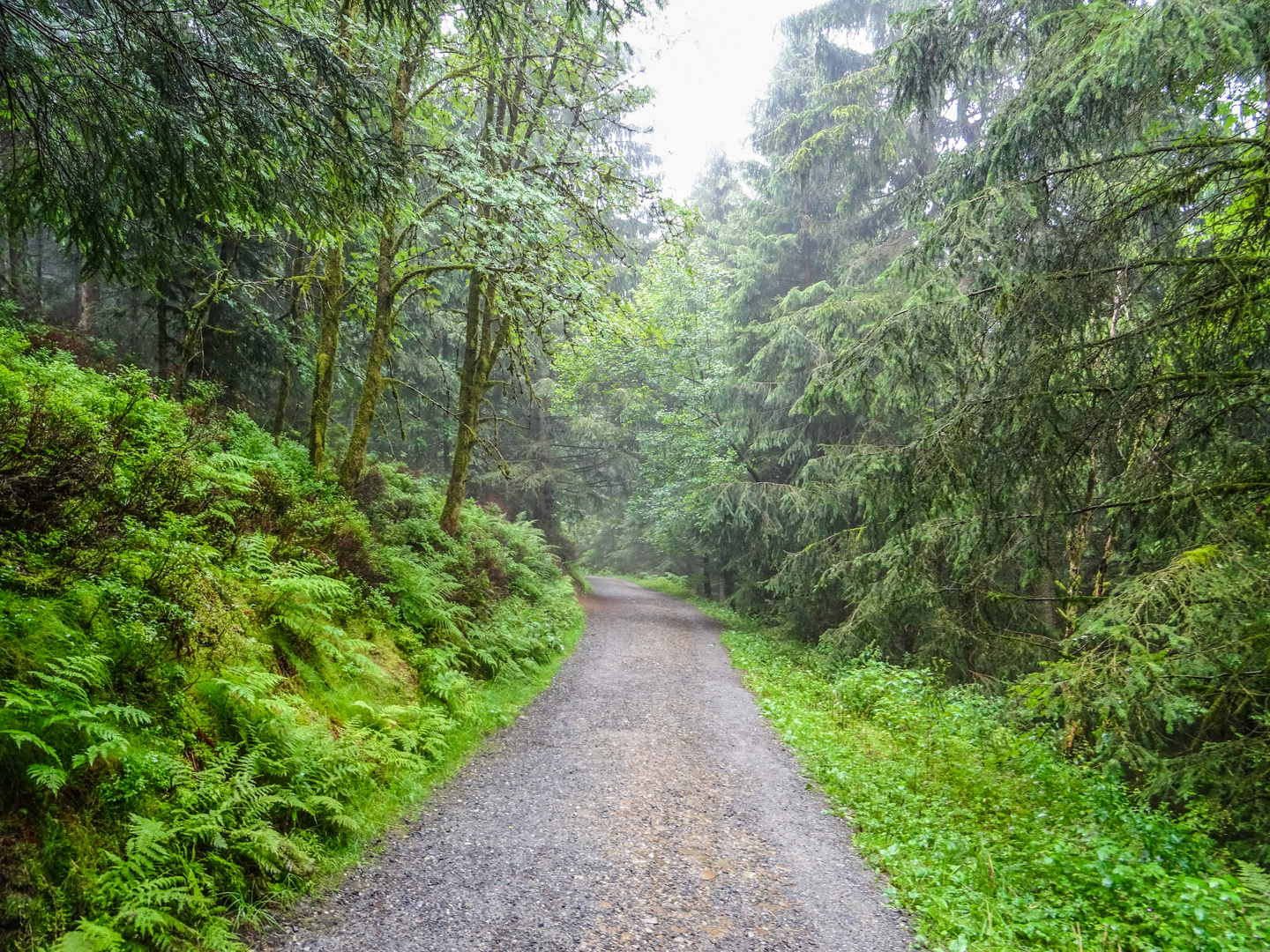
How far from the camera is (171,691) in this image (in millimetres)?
3996

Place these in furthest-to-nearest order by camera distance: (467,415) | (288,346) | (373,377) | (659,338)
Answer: (467,415) → (659,338) → (288,346) → (373,377)

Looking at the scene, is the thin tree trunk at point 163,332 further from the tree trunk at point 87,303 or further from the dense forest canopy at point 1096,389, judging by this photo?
the dense forest canopy at point 1096,389

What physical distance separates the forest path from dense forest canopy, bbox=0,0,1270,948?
1501 millimetres

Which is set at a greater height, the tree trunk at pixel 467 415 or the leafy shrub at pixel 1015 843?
the tree trunk at pixel 467 415

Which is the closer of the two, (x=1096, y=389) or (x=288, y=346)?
(x=1096, y=389)

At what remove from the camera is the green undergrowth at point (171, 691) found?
295 cm

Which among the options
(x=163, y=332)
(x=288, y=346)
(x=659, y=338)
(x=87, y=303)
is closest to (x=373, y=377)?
(x=288, y=346)

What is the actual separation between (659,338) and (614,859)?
8012 millimetres

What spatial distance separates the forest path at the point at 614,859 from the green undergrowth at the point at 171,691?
45 centimetres

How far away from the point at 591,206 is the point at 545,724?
6.78 meters

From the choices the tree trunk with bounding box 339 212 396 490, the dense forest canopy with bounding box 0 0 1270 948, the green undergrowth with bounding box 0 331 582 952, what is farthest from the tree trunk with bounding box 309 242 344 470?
the green undergrowth with bounding box 0 331 582 952

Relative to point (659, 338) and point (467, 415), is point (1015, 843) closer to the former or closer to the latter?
point (659, 338)

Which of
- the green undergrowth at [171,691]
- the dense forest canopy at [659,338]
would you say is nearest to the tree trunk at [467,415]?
the dense forest canopy at [659,338]

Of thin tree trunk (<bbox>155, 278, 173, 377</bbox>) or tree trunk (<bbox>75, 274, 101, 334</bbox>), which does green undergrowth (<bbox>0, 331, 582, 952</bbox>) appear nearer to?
thin tree trunk (<bbox>155, 278, 173, 377</bbox>)
